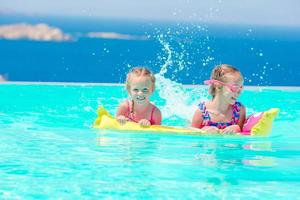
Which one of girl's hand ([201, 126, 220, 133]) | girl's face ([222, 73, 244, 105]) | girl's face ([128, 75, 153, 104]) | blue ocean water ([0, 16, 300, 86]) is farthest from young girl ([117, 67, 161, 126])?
blue ocean water ([0, 16, 300, 86])

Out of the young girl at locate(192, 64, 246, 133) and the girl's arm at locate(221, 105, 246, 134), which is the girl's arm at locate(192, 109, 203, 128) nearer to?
the young girl at locate(192, 64, 246, 133)

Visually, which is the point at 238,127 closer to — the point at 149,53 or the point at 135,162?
the point at 135,162

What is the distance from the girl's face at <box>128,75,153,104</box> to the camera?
6.09m

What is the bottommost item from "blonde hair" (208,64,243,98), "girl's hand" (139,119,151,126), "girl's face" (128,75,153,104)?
"girl's hand" (139,119,151,126)

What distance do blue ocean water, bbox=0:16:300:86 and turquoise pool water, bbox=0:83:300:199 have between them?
14.6 ft

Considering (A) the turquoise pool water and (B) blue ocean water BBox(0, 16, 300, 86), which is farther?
(B) blue ocean water BBox(0, 16, 300, 86)

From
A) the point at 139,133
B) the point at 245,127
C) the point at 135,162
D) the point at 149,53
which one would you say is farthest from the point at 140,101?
the point at 149,53

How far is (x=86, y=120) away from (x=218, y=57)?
5883 millimetres

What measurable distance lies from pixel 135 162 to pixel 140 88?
1.61 m

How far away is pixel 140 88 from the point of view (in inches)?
242

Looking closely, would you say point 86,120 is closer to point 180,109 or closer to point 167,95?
point 180,109

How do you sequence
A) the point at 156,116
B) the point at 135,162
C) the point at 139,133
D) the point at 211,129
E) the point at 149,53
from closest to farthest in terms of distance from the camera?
the point at 135,162 < the point at 211,129 < the point at 139,133 < the point at 156,116 < the point at 149,53

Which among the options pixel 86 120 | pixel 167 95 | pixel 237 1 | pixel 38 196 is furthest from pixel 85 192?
pixel 237 1

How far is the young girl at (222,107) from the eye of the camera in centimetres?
604
